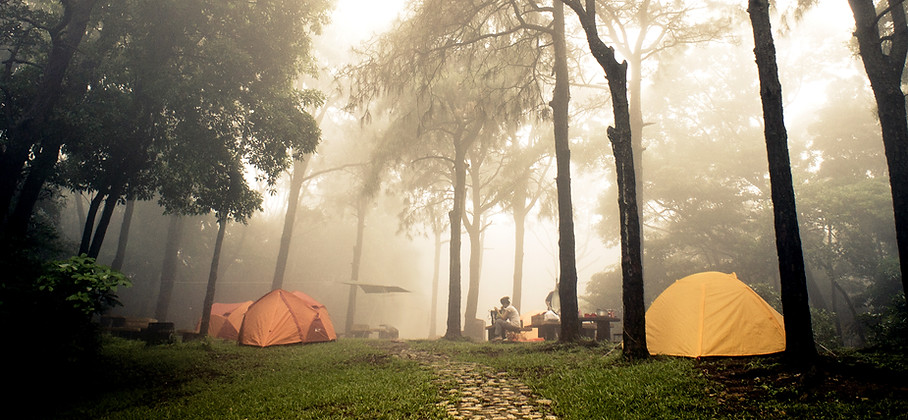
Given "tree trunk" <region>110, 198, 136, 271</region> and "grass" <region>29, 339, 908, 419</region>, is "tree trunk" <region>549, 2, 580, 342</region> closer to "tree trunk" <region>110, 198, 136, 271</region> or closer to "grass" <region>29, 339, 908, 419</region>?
"grass" <region>29, 339, 908, 419</region>

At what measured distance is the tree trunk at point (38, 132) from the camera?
883 centimetres

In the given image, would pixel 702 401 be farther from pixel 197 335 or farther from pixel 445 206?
pixel 445 206

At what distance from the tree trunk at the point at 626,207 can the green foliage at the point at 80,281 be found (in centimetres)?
836

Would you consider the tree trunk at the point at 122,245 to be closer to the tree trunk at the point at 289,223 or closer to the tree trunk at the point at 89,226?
the tree trunk at the point at 289,223

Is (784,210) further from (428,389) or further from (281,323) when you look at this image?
(281,323)

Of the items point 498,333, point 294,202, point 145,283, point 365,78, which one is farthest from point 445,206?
point 145,283

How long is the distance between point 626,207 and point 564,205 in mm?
3271

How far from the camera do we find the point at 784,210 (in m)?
6.46

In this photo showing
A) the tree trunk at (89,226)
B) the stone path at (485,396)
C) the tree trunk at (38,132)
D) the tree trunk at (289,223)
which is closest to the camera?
the stone path at (485,396)

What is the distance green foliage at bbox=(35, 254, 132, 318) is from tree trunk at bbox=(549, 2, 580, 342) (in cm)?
901

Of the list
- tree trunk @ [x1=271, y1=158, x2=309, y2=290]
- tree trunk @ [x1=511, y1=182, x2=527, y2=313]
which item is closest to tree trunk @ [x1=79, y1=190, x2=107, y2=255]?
tree trunk @ [x1=271, y1=158, x2=309, y2=290]

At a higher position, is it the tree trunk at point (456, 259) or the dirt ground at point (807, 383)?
the tree trunk at point (456, 259)

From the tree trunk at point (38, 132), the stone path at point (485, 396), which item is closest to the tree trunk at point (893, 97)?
the stone path at point (485, 396)

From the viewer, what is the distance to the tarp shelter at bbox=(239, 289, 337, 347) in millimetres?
13844
